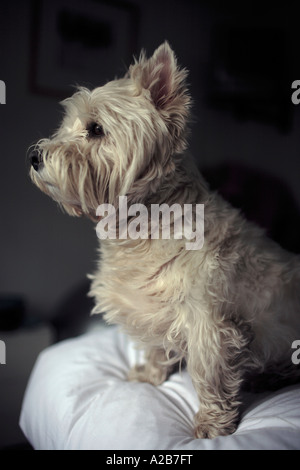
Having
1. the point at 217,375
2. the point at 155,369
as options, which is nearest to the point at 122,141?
the point at 217,375

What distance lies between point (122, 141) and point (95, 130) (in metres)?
0.07

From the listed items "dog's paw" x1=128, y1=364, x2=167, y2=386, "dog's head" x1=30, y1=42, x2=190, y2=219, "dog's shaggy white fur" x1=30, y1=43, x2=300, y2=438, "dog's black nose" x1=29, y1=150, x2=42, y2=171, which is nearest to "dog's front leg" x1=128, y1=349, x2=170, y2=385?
"dog's paw" x1=128, y1=364, x2=167, y2=386

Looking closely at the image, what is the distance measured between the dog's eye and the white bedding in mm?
634

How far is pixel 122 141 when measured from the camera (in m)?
0.83

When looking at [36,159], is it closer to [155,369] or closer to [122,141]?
[122,141]

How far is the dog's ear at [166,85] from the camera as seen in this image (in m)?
0.83

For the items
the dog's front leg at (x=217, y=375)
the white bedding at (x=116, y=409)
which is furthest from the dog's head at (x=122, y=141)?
the white bedding at (x=116, y=409)

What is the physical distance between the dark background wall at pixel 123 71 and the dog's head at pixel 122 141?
46 centimetres

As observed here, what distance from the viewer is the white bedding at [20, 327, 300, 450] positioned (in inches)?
31.6

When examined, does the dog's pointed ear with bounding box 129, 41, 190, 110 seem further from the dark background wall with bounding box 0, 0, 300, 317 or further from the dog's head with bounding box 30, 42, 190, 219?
the dark background wall with bounding box 0, 0, 300, 317

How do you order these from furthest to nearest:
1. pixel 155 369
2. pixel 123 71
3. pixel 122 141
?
pixel 123 71, pixel 155 369, pixel 122 141

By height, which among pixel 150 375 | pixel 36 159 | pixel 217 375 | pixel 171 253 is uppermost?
pixel 36 159

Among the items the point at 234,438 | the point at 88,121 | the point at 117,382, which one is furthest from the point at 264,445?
the point at 88,121

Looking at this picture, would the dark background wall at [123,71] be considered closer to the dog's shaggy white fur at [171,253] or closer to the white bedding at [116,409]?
the white bedding at [116,409]
